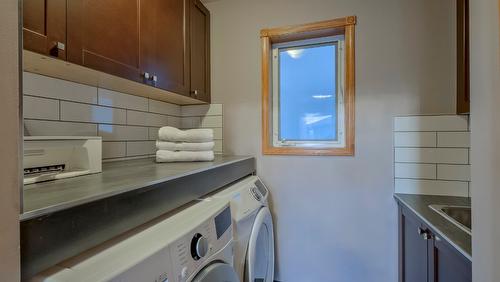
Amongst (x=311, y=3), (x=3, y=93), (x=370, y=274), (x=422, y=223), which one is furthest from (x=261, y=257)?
(x=311, y=3)

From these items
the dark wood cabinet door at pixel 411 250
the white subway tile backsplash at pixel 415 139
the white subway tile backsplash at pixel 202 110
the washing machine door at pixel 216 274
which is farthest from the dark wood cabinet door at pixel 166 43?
the dark wood cabinet door at pixel 411 250

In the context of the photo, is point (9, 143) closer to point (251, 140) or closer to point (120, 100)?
point (120, 100)

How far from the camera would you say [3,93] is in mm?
360

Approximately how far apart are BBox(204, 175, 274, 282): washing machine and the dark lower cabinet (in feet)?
2.39

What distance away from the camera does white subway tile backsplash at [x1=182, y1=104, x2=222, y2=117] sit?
6.43ft

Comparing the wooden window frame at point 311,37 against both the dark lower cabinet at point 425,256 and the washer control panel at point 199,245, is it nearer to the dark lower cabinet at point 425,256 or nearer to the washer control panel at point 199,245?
the dark lower cabinet at point 425,256

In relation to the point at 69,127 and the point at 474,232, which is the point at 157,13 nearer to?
the point at 69,127

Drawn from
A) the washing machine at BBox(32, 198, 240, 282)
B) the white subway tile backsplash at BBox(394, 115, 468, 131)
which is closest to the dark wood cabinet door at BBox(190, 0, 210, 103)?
the washing machine at BBox(32, 198, 240, 282)

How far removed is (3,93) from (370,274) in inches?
76.1

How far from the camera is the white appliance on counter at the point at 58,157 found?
0.82 m

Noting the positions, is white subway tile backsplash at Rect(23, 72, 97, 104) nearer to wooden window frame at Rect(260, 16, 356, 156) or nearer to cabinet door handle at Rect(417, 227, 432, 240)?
wooden window frame at Rect(260, 16, 356, 156)

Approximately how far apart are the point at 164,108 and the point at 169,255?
144 centimetres

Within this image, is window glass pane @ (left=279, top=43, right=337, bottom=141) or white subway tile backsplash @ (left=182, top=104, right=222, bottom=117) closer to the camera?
window glass pane @ (left=279, top=43, right=337, bottom=141)

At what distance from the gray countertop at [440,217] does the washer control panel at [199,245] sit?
0.75 m
